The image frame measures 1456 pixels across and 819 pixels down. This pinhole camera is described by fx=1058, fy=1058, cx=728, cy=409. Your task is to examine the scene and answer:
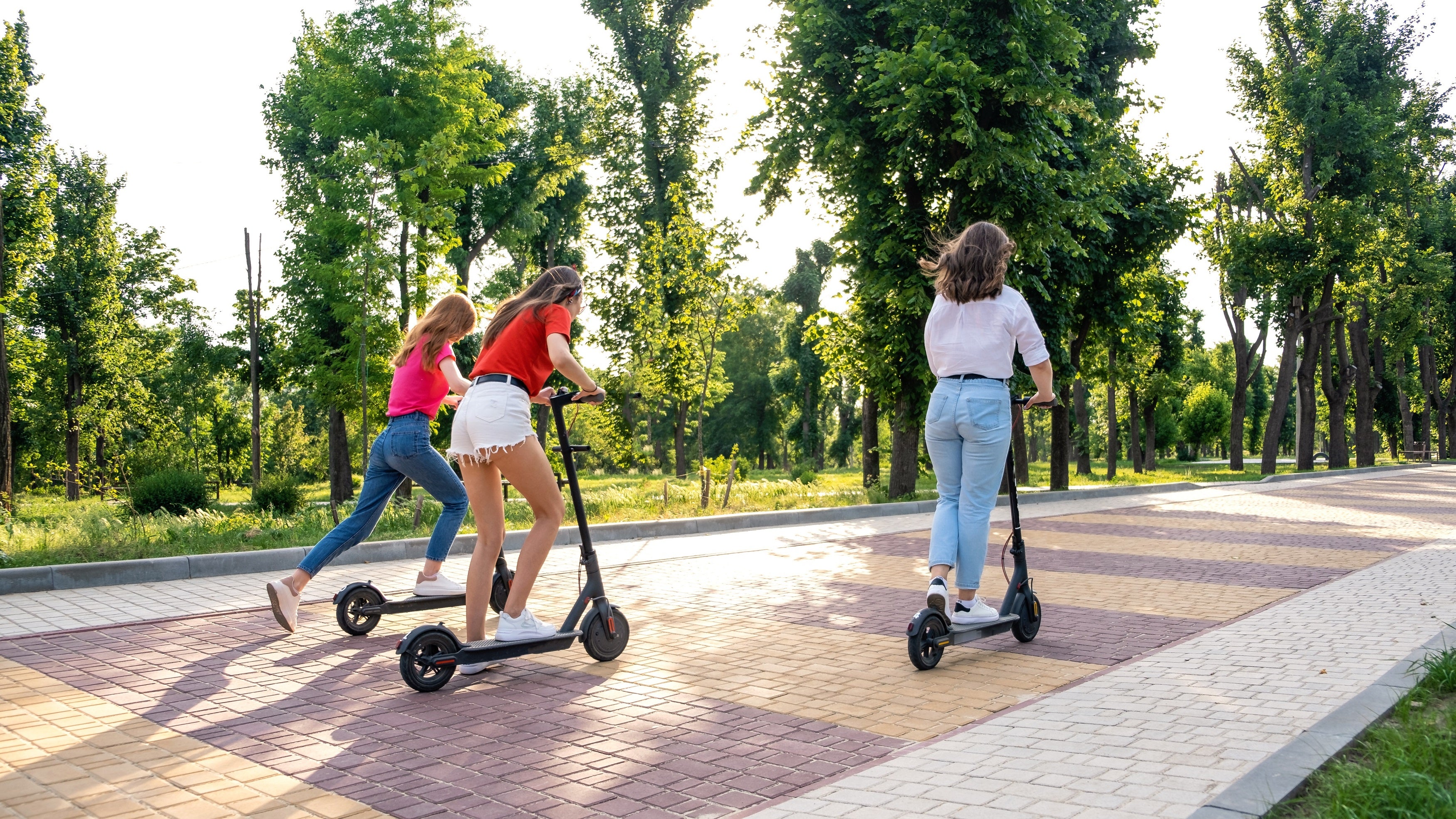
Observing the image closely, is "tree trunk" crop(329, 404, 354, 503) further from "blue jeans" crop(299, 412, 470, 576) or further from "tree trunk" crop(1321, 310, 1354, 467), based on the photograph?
"tree trunk" crop(1321, 310, 1354, 467)

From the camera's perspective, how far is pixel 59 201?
37625 millimetres

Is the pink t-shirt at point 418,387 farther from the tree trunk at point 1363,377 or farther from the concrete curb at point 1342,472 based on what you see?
the tree trunk at point 1363,377

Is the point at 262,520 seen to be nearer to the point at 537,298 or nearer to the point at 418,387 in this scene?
the point at 418,387

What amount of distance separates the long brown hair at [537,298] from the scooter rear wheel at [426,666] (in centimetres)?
141

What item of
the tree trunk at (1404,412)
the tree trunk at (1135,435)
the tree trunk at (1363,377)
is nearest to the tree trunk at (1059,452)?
the tree trunk at (1135,435)

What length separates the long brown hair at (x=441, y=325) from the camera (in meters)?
6.06

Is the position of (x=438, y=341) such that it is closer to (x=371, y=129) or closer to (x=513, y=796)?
(x=513, y=796)

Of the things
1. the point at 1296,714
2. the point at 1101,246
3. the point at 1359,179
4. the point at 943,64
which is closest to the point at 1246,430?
the point at 1359,179

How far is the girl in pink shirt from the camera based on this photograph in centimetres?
606

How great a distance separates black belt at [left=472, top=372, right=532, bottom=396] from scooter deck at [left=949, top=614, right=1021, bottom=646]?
2523 mm

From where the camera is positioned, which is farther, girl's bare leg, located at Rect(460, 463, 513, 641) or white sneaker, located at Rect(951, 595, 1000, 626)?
white sneaker, located at Rect(951, 595, 1000, 626)

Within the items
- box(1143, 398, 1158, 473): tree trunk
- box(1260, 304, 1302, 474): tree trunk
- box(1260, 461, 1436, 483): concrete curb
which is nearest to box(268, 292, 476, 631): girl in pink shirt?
box(1260, 461, 1436, 483): concrete curb

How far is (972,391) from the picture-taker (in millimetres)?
5527

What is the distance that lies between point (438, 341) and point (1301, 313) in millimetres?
35030
